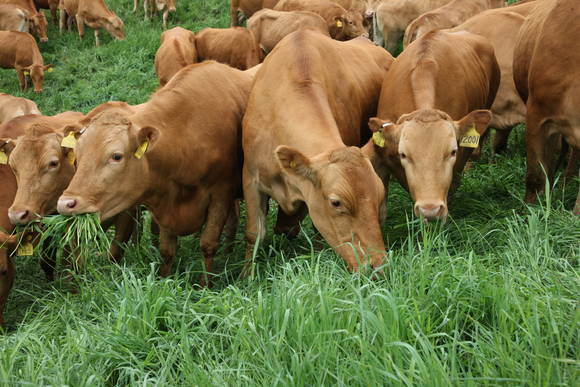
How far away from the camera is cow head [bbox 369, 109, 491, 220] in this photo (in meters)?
4.46

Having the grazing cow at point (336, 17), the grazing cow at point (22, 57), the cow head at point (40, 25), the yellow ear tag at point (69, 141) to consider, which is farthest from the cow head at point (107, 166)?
the cow head at point (40, 25)

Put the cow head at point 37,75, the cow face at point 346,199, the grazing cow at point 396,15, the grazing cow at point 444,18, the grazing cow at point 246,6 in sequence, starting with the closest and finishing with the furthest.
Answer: the cow face at point 346,199 → the grazing cow at point 444,18 → the grazing cow at point 396,15 → the cow head at point 37,75 → the grazing cow at point 246,6

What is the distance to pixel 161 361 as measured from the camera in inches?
128

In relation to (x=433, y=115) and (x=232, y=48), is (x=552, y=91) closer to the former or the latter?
(x=433, y=115)

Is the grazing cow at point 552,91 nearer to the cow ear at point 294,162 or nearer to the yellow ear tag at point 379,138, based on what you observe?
the yellow ear tag at point 379,138

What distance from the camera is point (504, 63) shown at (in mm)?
7656

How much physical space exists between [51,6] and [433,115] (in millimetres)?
16367

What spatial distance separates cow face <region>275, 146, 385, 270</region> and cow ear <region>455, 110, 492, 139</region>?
941 mm

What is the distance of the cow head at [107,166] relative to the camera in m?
4.42

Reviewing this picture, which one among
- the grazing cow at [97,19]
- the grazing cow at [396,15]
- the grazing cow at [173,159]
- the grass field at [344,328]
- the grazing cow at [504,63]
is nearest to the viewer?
the grass field at [344,328]

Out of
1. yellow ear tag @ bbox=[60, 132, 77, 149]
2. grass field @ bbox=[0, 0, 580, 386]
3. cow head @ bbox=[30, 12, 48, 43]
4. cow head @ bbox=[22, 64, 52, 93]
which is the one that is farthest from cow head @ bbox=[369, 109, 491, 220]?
cow head @ bbox=[30, 12, 48, 43]

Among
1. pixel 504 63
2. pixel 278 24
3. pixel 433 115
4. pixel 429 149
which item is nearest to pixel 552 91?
pixel 433 115

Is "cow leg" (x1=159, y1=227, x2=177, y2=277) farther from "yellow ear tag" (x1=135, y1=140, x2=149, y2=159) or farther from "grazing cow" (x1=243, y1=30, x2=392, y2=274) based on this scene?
"yellow ear tag" (x1=135, y1=140, x2=149, y2=159)

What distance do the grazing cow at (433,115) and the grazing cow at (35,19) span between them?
13116 mm
